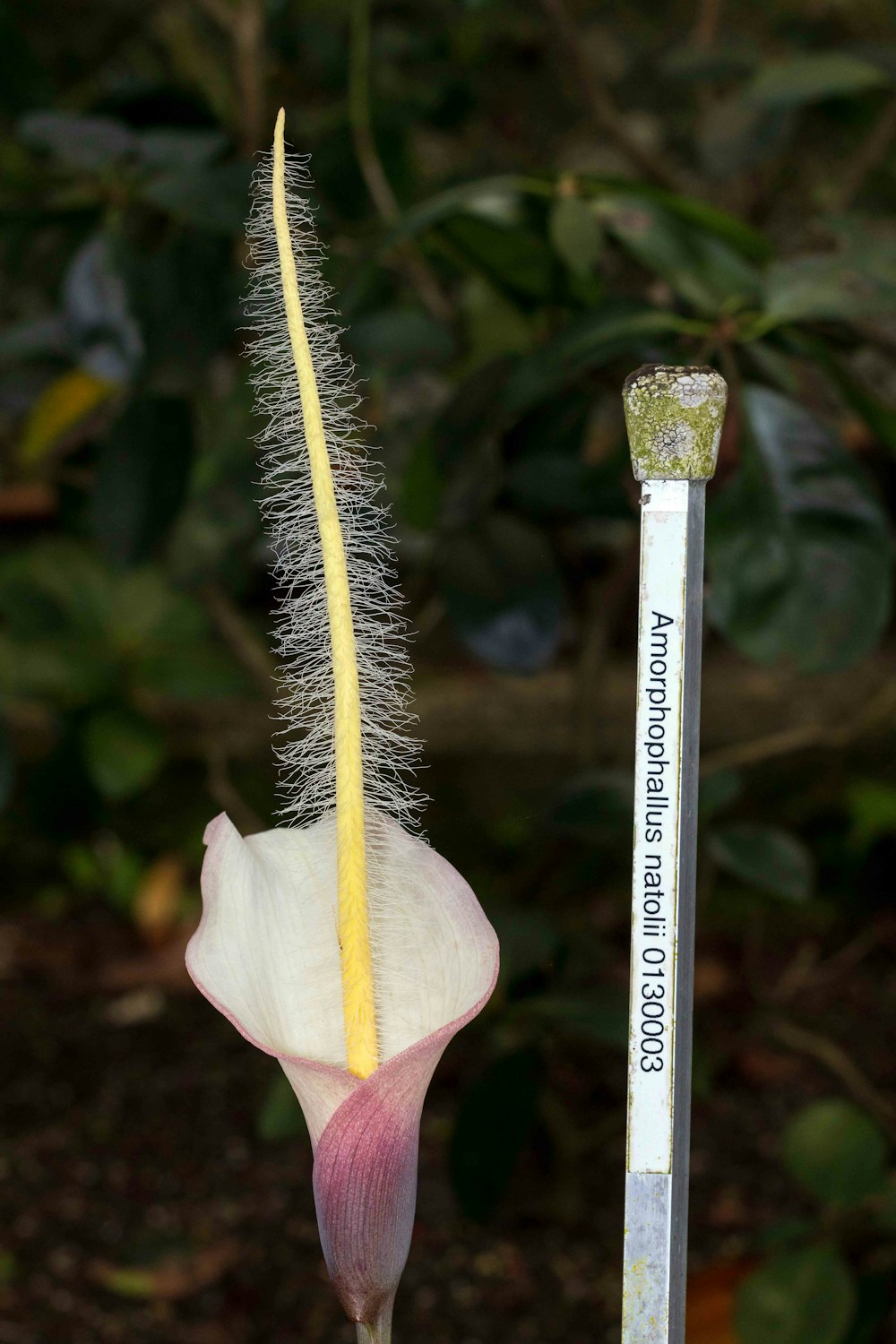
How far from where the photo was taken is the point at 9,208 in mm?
764

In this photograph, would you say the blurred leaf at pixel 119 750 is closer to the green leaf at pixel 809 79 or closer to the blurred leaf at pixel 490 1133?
the blurred leaf at pixel 490 1133

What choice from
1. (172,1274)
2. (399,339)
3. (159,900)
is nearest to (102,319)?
(399,339)

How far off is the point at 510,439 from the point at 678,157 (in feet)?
3.24

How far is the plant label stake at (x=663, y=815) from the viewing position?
0.27 metres

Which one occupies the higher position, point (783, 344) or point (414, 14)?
point (414, 14)

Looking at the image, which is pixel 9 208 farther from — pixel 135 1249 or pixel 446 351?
pixel 135 1249

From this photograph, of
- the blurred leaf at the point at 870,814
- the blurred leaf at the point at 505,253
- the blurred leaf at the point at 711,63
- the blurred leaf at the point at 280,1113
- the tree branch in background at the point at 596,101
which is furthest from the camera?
the blurred leaf at the point at 870,814

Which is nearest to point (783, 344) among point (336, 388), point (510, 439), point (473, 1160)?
point (510, 439)

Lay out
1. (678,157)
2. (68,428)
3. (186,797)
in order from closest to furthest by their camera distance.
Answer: (68,428) → (678,157) → (186,797)

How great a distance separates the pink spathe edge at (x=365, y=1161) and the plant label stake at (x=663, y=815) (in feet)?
0.12

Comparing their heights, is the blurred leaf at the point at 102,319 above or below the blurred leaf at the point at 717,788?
above

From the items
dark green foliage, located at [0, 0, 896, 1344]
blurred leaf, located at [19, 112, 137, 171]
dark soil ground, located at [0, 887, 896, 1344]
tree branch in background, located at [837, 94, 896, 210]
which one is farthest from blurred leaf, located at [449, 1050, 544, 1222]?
tree branch in background, located at [837, 94, 896, 210]

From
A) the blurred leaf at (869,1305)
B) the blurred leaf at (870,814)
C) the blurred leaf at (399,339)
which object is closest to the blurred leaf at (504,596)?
the blurred leaf at (399,339)

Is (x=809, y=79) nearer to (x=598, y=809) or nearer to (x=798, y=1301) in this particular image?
(x=598, y=809)
